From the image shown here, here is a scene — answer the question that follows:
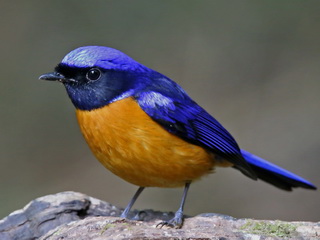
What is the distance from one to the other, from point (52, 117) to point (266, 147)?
332cm

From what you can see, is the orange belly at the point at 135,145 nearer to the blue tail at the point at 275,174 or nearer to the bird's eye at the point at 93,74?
the bird's eye at the point at 93,74

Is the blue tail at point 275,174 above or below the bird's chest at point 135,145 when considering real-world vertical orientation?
below

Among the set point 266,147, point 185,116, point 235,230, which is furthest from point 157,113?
point 266,147

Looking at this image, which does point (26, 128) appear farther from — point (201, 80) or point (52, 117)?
point (201, 80)

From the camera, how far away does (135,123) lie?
4.88 m

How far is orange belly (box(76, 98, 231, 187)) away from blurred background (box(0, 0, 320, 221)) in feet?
12.2

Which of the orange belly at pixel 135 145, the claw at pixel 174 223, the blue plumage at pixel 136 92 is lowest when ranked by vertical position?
the claw at pixel 174 223

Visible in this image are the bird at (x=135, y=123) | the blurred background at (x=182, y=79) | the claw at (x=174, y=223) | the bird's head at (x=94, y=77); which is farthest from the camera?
the blurred background at (x=182, y=79)

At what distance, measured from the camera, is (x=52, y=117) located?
9.55 m

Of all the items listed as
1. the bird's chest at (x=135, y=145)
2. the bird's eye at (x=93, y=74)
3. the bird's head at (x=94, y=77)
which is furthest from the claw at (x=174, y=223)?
the bird's eye at (x=93, y=74)

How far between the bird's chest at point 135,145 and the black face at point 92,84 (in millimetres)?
75

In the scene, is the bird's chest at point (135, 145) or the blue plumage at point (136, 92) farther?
the blue plumage at point (136, 92)

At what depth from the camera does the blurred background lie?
29.6ft

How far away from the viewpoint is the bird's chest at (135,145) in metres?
4.84
